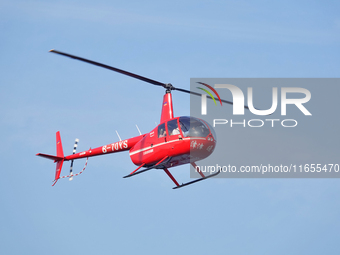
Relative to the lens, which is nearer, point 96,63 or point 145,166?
point 96,63

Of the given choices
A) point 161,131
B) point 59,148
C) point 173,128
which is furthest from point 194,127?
point 59,148

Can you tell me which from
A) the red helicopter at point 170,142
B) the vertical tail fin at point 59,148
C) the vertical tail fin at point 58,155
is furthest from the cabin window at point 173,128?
the vertical tail fin at point 59,148

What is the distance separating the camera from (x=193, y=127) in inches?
1089

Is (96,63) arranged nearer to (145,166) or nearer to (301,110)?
(145,166)

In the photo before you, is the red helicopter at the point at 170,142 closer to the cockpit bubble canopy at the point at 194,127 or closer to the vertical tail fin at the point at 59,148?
the cockpit bubble canopy at the point at 194,127

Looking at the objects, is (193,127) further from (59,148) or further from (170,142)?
(59,148)

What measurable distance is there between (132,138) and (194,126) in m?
5.66

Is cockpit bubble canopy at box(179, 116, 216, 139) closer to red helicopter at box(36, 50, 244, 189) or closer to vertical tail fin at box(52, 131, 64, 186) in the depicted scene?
red helicopter at box(36, 50, 244, 189)

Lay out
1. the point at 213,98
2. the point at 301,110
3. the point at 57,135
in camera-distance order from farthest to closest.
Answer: the point at 57,135 < the point at 301,110 < the point at 213,98

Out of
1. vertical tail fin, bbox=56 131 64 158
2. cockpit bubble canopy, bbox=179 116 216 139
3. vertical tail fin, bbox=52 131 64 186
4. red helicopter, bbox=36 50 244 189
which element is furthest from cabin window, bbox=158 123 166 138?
vertical tail fin, bbox=56 131 64 158

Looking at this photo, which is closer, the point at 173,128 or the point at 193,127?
the point at 193,127

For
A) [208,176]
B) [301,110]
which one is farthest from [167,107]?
[301,110]

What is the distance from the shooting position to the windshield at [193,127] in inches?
1084

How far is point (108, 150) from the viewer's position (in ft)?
110
